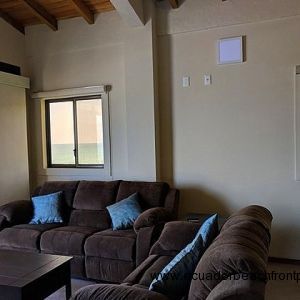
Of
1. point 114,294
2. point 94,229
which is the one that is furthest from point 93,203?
point 114,294

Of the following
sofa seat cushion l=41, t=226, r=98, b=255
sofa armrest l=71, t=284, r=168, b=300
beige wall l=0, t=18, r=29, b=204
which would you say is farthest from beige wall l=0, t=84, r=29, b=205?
sofa armrest l=71, t=284, r=168, b=300

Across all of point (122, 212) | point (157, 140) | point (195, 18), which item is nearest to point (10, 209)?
point (122, 212)

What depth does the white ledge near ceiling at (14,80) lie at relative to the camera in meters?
4.49

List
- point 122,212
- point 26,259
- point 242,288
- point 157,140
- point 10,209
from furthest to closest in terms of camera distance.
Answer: point 157,140, point 10,209, point 122,212, point 26,259, point 242,288

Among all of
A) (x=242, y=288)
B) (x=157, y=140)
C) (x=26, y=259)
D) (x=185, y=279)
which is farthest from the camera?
(x=157, y=140)

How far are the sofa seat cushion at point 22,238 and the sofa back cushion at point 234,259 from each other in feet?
7.32

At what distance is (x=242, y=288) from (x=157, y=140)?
2.92 metres

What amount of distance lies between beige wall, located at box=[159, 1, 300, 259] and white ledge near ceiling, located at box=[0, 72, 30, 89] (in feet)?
6.33

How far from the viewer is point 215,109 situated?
13.3ft

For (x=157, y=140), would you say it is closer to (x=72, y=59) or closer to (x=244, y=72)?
(x=244, y=72)

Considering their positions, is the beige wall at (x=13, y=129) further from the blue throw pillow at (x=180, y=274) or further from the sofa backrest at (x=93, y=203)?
the blue throw pillow at (x=180, y=274)

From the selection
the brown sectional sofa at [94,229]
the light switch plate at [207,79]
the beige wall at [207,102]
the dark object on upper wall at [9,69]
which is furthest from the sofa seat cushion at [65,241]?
the dark object on upper wall at [9,69]

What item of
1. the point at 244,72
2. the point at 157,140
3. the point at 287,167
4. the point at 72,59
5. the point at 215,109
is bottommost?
the point at 287,167

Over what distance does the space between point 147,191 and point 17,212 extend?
149 centimetres
